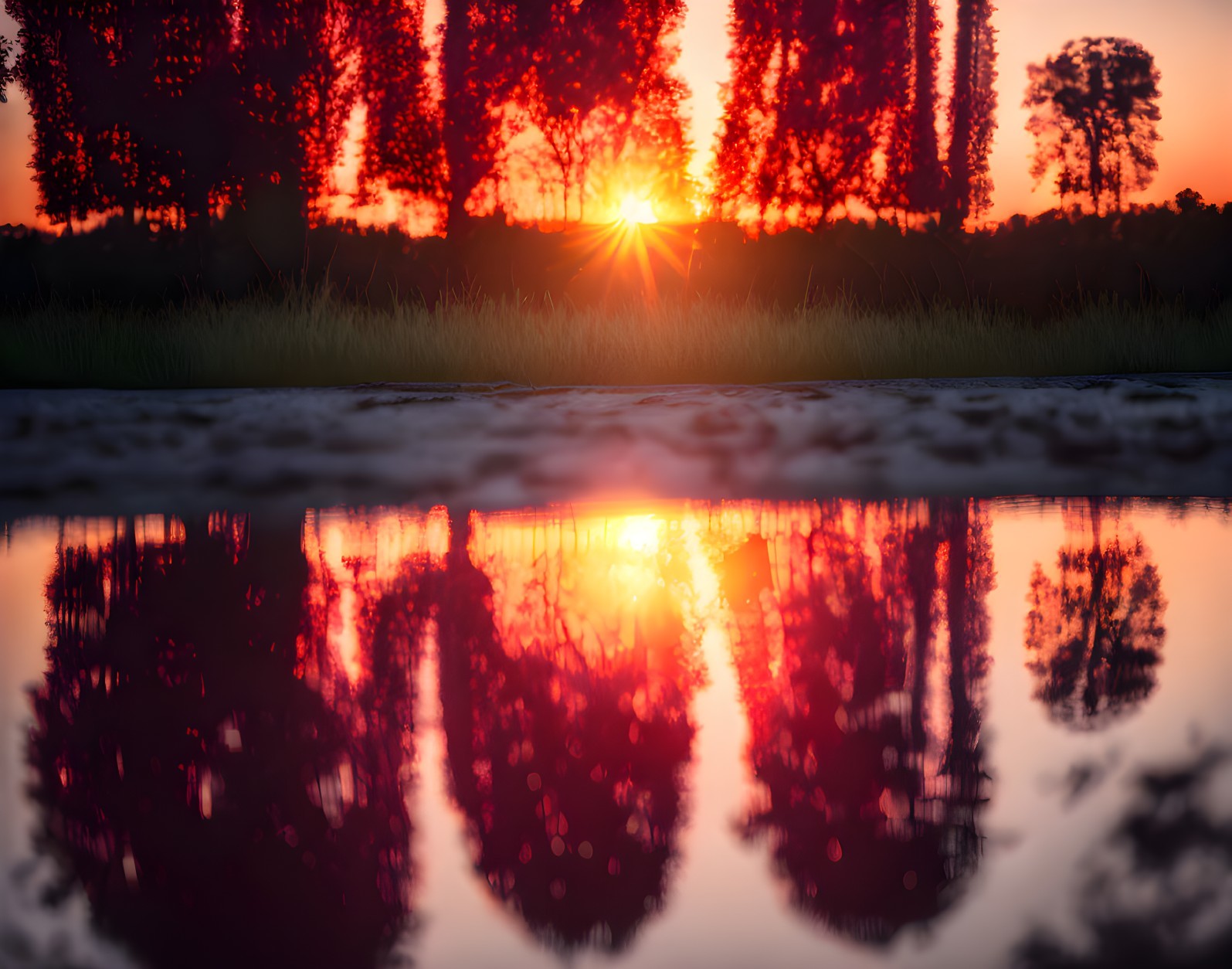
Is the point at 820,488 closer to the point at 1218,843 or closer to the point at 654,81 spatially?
the point at 1218,843

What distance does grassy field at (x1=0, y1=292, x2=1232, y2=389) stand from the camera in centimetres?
385

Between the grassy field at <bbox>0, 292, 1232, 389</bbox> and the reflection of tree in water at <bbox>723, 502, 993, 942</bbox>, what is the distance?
2563 mm

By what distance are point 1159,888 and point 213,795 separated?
50cm

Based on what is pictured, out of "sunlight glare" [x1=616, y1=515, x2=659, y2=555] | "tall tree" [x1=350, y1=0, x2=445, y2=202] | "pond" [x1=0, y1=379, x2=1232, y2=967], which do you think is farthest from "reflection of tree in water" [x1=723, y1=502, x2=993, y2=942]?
"tall tree" [x1=350, y1=0, x2=445, y2=202]

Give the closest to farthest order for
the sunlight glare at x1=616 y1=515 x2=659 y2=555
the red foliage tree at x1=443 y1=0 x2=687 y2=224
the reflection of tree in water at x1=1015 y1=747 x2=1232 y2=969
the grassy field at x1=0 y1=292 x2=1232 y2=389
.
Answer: the reflection of tree in water at x1=1015 y1=747 x2=1232 y2=969 → the sunlight glare at x1=616 y1=515 x2=659 y2=555 → the grassy field at x1=0 y1=292 x2=1232 y2=389 → the red foliage tree at x1=443 y1=0 x2=687 y2=224

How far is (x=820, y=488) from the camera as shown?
2.14 meters

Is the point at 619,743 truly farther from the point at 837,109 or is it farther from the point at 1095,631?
the point at 837,109

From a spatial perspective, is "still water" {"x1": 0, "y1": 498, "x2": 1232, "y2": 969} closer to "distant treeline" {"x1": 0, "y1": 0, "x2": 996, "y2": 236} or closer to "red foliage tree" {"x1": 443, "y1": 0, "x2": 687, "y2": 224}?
"distant treeline" {"x1": 0, "y1": 0, "x2": 996, "y2": 236}

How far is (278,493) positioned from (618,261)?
20.2 feet

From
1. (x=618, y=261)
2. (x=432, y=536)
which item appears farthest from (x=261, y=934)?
(x=618, y=261)

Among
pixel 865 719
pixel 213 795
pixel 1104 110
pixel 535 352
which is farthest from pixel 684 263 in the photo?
pixel 1104 110

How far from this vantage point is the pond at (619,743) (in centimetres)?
51

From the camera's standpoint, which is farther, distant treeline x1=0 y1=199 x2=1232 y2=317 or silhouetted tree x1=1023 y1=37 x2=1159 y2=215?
silhouetted tree x1=1023 y1=37 x2=1159 y2=215

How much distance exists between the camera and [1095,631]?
971 mm
